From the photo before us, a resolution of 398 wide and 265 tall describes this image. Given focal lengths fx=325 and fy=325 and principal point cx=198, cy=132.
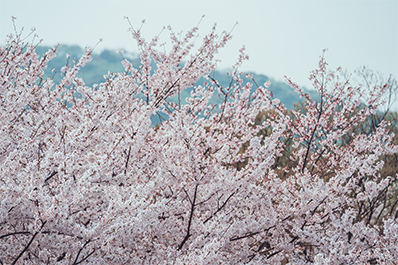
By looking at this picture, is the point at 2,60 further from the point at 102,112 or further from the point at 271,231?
the point at 271,231

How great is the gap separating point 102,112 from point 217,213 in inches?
89.3

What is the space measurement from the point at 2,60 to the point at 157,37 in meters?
2.57

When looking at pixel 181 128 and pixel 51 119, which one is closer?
pixel 181 128

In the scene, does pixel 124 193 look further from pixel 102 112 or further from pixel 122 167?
pixel 102 112

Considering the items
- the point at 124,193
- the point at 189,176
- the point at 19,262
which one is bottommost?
→ the point at 19,262

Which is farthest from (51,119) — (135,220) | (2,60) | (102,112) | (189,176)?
(135,220)

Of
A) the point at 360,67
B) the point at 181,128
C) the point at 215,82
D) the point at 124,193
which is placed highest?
the point at 360,67

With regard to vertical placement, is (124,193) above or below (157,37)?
below

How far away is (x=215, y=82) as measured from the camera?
648 cm

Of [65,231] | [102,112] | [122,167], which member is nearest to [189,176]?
[122,167]

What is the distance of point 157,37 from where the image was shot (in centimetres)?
605

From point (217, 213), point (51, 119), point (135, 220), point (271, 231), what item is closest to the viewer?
point (135, 220)

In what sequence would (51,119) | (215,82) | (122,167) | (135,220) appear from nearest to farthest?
(135,220)
(122,167)
(51,119)
(215,82)

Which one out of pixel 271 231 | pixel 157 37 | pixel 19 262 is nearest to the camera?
pixel 19 262
